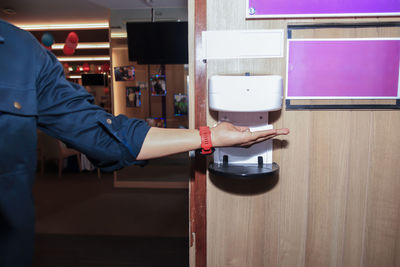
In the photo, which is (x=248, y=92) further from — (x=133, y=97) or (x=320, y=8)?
(x=133, y=97)

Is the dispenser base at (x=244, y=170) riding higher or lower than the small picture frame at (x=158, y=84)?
lower

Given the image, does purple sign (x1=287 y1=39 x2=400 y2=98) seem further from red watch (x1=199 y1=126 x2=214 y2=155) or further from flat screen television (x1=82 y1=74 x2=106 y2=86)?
flat screen television (x1=82 y1=74 x2=106 y2=86)

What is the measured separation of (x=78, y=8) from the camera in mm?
4660

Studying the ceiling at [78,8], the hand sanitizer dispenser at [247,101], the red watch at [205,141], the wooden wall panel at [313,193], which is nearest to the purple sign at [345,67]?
the wooden wall panel at [313,193]

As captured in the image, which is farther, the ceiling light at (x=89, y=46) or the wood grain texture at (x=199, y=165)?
the ceiling light at (x=89, y=46)

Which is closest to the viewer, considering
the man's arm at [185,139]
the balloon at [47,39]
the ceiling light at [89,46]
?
the man's arm at [185,139]

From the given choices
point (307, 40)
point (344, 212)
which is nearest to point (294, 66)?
point (307, 40)

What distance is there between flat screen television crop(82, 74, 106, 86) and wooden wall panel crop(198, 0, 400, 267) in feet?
19.7

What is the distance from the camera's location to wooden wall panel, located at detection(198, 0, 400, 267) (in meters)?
1.08

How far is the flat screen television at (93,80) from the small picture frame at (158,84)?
2.35 m

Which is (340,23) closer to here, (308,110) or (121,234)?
(308,110)

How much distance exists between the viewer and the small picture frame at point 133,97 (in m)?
4.64

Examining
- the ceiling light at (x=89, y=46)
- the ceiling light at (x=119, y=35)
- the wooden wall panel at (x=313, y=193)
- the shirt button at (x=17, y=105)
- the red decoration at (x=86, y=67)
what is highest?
the ceiling light at (x=89, y=46)

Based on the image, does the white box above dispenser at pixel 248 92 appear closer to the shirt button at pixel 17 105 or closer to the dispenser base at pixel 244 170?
the dispenser base at pixel 244 170
